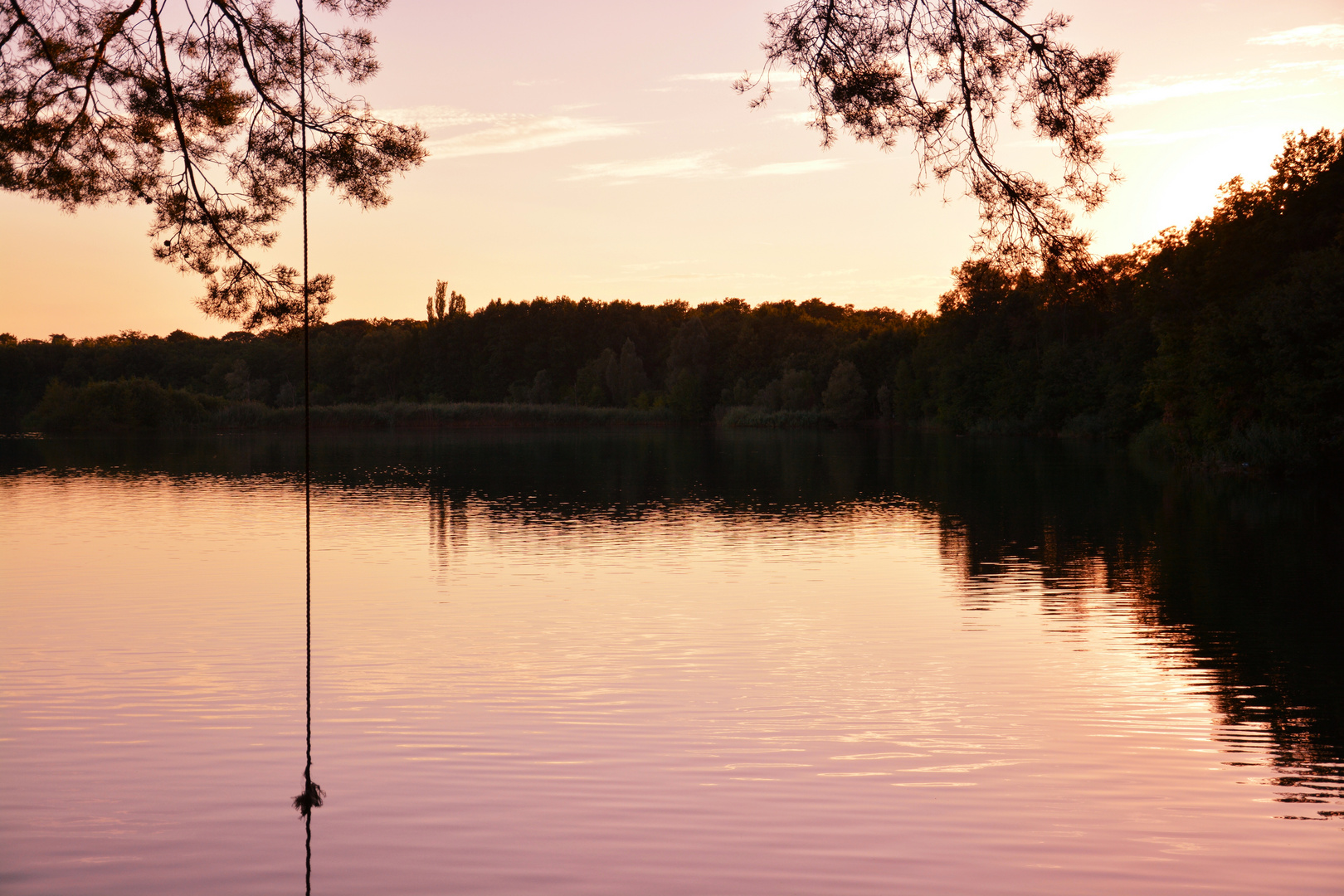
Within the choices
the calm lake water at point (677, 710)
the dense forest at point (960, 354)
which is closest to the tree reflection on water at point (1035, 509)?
the calm lake water at point (677, 710)

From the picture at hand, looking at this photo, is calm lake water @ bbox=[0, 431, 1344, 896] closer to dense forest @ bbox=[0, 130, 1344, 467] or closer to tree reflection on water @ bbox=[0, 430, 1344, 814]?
tree reflection on water @ bbox=[0, 430, 1344, 814]

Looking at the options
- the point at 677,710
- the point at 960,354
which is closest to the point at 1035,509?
the point at 677,710

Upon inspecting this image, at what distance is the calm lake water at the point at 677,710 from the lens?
269 inches

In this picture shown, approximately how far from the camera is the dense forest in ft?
121

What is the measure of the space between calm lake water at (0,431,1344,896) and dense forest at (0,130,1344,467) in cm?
351

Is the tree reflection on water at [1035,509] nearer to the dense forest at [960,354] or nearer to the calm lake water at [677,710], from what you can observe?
the calm lake water at [677,710]

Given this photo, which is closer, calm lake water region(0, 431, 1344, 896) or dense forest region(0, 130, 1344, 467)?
calm lake water region(0, 431, 1344, 896)

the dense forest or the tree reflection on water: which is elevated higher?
the dense forest

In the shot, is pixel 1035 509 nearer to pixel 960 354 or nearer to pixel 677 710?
pixel 677 710

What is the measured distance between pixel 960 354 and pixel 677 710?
84.6 metres

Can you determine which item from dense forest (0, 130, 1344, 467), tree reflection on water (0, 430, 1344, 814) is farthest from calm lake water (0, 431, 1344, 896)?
dense forest (0, 130, 1344, 467)

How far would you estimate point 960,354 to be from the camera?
299 ft

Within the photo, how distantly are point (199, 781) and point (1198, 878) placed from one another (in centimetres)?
644

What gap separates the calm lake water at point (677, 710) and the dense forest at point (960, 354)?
351cm
